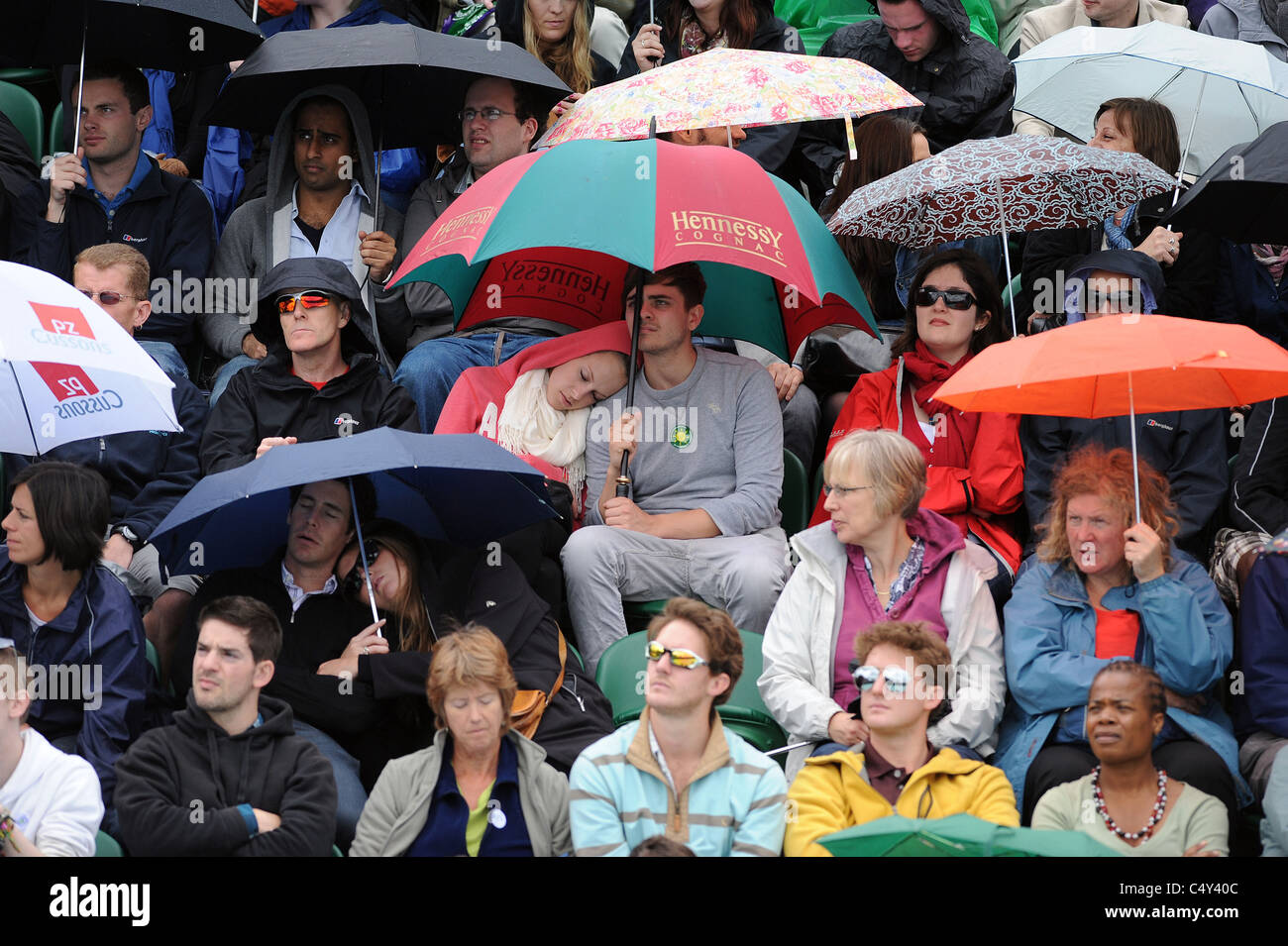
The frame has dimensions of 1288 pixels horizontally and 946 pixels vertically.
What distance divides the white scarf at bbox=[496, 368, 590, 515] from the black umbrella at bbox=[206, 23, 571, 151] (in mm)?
1482

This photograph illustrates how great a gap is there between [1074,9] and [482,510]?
5575mm

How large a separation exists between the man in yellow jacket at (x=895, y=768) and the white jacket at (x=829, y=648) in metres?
0.28

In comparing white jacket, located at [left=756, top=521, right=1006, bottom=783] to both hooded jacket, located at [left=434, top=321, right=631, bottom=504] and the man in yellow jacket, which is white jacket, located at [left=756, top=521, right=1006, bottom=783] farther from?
hooded jacket, located at [left=434, top=321, right=631, bottom=504]

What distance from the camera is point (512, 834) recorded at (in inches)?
201

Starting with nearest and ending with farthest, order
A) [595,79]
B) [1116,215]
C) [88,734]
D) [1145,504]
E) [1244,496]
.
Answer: [88,734], [1145,504], [1244,496], [1116,215], [595,79]

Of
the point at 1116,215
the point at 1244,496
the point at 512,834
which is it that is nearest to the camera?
the point at 512,834

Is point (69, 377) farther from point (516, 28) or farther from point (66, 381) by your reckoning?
point (516, 28)

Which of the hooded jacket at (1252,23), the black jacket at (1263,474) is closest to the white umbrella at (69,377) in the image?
the black jacket at (1263,474)

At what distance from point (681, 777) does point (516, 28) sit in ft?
17.8

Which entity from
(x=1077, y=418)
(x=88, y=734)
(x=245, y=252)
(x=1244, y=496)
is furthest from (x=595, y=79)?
(x=88, y=734)

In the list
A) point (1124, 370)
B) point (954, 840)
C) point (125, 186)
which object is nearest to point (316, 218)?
point (125, 186)

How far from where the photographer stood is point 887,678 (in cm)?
516

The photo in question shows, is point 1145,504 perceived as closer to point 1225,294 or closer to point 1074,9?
point 1225,294

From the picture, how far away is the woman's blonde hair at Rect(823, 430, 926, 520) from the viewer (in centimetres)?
587
